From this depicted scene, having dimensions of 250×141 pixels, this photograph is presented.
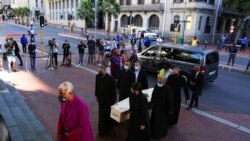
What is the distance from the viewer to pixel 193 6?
35312mm

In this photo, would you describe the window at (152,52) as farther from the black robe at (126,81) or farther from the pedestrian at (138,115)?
the pedestrian at (138,115)

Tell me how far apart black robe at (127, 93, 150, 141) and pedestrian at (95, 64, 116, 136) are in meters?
1.00

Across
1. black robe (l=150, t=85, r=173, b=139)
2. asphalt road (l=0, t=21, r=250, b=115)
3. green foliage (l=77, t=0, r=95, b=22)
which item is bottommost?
asphalt road (l=0, t=21, r=250, b=115)

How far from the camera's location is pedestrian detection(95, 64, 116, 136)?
5.88 meters

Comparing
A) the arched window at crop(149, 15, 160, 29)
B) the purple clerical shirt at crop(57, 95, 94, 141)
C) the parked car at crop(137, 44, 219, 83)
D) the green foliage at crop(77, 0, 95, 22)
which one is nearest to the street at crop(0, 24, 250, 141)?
the parked car at crop(137, 44, 219, 83)

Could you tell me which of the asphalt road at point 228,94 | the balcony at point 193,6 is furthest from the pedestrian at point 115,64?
the balcony at point 193,6

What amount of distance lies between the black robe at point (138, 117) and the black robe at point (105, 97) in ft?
3.27

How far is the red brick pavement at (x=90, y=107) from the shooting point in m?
6.68

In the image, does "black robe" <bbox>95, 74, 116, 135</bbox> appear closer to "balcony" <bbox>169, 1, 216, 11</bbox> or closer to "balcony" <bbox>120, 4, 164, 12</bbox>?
"balcony" <bbox>169, 1, 216, 11</bbox>

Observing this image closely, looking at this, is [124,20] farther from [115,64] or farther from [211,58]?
[115,64]

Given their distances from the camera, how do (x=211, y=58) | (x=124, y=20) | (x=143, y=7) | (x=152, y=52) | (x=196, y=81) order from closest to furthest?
(x=196, y=81) → (x=211, y=58) → (x=152, y=52) → (x=143, y=7) → (x=124, y=20)

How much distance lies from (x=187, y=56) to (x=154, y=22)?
32.6m

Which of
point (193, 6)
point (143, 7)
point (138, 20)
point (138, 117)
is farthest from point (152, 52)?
point (138, 20)

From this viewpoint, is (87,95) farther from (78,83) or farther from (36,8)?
(36,8)
